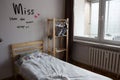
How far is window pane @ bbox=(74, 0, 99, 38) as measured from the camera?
11.3 feet

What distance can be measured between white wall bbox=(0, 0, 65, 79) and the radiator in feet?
4.63

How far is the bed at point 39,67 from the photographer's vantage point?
79.9 inches

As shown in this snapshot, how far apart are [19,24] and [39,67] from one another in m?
1.19

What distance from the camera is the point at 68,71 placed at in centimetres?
225

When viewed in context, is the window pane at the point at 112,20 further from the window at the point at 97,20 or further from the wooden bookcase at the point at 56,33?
the wooden bookcase at the point at 56,33

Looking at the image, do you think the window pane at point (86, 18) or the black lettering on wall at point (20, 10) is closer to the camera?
the black lettering on wall at point (20, 10)

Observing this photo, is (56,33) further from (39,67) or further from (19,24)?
(39,67)

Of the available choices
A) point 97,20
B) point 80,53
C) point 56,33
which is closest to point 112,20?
point 97,20

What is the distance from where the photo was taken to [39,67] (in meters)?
2.38

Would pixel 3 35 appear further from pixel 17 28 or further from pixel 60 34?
pixel 60 34

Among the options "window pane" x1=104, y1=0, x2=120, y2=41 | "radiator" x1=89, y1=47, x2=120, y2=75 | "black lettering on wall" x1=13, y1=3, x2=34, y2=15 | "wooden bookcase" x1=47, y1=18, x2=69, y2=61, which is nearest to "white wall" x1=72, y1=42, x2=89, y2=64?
"radiator" x1=89, y1=47, x2=120, y2=75

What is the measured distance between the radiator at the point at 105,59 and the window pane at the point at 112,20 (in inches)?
17.2

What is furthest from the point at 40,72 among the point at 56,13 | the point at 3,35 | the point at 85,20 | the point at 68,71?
the point at 85,20

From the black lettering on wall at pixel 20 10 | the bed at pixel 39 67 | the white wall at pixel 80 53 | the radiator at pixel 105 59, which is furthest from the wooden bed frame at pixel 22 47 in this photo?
the radiator at pixel 105 59
